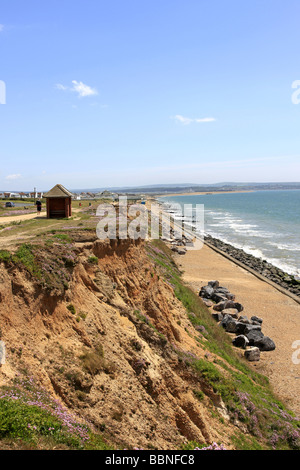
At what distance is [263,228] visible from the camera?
81.4 metres

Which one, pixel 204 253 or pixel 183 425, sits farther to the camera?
pixel 204 253

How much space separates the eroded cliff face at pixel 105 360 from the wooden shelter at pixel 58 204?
12.2 meters

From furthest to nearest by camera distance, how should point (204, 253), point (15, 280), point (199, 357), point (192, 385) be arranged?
point (204, 253) < point (199, 357) < point (192, 385) < point (15, 280)

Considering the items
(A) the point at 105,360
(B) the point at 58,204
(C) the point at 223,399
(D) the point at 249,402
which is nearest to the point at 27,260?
(A) the point at 105,360

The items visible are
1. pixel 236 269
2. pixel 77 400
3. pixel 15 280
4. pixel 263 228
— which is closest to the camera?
pixel 77 400

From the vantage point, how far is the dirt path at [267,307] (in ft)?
60.1

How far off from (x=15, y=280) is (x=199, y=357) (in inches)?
350

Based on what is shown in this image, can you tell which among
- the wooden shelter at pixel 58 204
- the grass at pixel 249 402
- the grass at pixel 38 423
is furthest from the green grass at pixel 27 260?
the wooden shelter at pixel 58 204

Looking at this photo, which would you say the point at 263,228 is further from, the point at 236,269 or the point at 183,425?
the point at 183,425

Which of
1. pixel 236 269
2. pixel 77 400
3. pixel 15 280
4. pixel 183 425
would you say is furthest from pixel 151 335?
pixel 236 269

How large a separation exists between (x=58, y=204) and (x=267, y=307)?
775 inches

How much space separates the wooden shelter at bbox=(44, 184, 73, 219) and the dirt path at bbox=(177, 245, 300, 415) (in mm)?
13960

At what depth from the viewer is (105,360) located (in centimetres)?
1030

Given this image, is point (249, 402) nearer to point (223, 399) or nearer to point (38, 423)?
point (223, 399)
